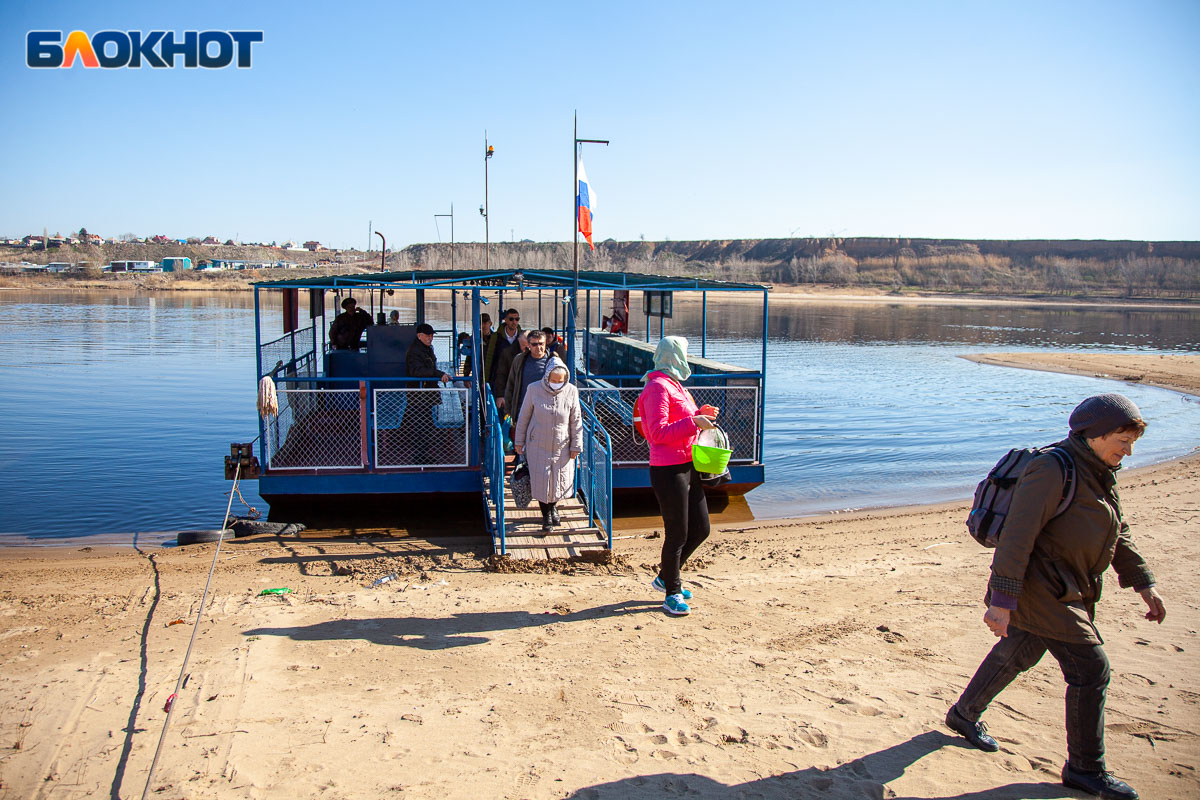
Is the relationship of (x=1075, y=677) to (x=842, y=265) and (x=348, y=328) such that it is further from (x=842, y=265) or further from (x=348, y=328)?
(x=842, y=265)

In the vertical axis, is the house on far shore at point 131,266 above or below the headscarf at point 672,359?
above

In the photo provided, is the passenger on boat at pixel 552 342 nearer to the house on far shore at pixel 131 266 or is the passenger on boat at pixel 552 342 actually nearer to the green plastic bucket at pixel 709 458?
the green plastic bucket at pixel 709 458

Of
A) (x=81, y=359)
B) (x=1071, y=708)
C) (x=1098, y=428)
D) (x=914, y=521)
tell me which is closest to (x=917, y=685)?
(x=1071, y=708)

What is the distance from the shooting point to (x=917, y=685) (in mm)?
4926

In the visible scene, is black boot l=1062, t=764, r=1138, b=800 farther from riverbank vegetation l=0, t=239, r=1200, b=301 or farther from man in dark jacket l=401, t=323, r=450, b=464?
riverbank vegetation l=0, t=239, r=1200, b=301

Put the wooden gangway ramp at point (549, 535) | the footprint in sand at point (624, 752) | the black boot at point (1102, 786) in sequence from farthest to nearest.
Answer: the wooden gangway ramp at point (549, 535) → the footprint in sand at point (624, 752) → the black boot at point (1102, 786)

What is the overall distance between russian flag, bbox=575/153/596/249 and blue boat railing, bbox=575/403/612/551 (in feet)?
9.65

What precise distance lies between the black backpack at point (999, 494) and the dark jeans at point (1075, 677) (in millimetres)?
520

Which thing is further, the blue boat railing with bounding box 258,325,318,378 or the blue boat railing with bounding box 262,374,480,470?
the blue boat railing with bounding box 258,325,318,378

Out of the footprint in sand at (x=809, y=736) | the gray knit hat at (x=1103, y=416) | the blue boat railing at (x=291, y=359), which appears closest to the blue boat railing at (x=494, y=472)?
the blue boat railing at (x=291, y=359)

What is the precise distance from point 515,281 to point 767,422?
9306mm

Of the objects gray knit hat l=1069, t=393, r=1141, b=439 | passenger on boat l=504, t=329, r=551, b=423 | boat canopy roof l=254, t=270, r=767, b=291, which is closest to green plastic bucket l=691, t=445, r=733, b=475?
gray knit hat l=1069, t=393, r=1141, b=439

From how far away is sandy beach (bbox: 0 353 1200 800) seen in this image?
397 centimetres

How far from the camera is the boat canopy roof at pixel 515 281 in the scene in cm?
1048
